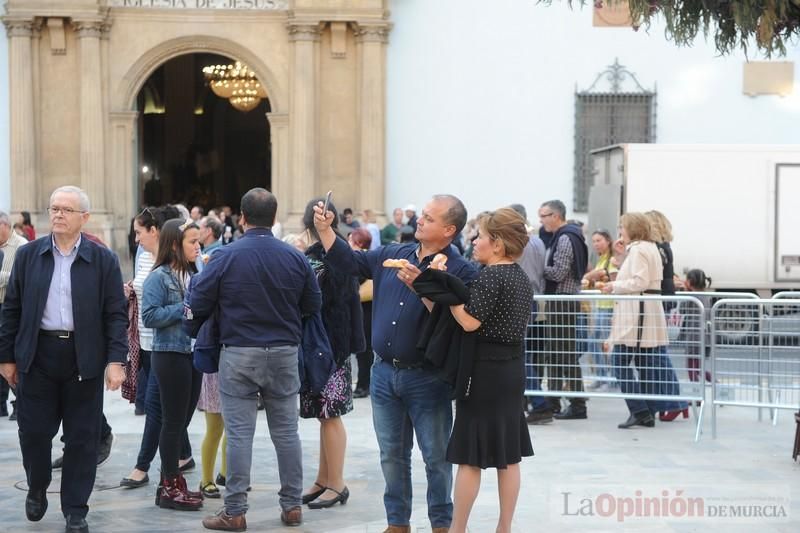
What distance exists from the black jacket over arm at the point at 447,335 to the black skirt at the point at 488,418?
0.08 metres

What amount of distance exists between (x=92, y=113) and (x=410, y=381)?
1573 centimetres

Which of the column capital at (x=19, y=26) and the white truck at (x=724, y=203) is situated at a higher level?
the column capital at (x=19, y=26)

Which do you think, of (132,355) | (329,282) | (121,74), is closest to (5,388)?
(132,355)

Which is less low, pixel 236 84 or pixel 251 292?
pixel 236 84

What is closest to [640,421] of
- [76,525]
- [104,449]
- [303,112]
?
[104,449]

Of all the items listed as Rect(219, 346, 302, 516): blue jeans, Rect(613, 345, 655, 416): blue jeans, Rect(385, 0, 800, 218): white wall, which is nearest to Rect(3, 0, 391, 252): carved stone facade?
Rect(385, 0, 800, 218): white wall

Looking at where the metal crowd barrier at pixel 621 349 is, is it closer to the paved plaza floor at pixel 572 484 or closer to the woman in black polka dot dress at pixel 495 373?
the paved plaza floor at pixel 572 484

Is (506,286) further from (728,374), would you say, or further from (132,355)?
→ (728,374)

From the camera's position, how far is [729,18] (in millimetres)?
6574

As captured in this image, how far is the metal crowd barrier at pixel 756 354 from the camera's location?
10117 millimetres

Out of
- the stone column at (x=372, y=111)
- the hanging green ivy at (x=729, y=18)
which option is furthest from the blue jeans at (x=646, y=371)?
the stone column at (x=372, y=111)

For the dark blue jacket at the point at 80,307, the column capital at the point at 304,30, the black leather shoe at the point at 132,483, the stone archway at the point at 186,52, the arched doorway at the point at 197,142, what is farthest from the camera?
the arched doorway at the point at 197,142

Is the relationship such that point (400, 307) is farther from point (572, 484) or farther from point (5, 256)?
point (5, 256)

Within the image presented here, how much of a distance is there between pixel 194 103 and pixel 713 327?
21365 mm
